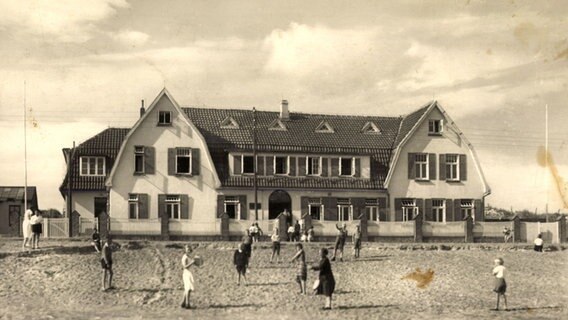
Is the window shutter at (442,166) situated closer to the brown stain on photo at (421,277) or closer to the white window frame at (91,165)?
the brown stain on photo at (421,277)

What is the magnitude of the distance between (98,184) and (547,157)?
88.8 ft

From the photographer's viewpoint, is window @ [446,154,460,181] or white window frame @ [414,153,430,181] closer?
white window frame @ [414,153,430,181]

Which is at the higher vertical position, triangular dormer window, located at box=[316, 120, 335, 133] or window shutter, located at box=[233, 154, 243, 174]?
triangular dormer window, located at box=[316, 120, 335, 133]

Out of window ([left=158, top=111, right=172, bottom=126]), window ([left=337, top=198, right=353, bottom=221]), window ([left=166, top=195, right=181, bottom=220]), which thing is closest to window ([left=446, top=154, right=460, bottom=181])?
window ([left=337, top=198, right=353, bottom=221])

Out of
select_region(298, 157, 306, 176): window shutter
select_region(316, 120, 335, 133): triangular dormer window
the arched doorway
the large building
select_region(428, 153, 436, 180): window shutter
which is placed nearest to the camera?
the large building

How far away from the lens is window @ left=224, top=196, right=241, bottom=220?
4119 centimetres

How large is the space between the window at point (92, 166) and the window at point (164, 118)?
20.4ft

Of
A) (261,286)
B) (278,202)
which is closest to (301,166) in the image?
(278,202)

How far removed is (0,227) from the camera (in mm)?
45562

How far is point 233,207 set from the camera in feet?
136

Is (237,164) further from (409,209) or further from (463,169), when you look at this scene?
(463,169)

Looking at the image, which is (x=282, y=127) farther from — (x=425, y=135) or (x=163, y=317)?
(x=163, y=317)

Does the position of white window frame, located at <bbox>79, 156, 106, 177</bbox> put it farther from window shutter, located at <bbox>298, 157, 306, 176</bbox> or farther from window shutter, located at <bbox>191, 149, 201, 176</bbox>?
window shutter, located at <bbox>298, 157, 306, 176</bbox>

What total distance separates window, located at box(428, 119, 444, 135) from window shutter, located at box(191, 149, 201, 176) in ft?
44.2
